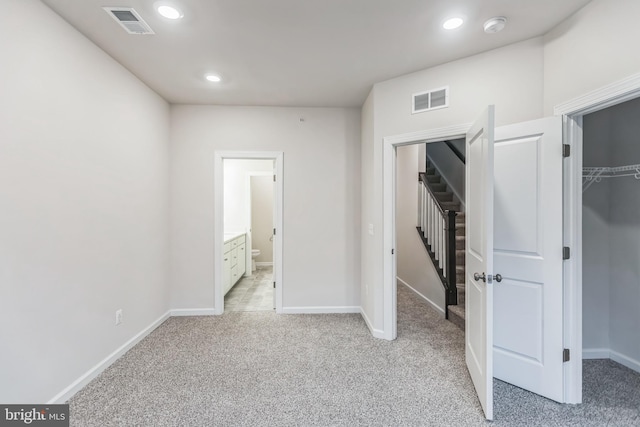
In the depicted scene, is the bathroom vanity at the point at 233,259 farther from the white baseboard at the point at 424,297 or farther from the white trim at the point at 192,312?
the white baseboard at the point at 424,297

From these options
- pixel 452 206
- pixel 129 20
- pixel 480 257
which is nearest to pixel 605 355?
pixel 480 257

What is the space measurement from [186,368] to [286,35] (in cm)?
278

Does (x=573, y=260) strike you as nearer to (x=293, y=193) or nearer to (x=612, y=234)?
(x=612, y=234)

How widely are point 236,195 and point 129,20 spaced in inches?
154

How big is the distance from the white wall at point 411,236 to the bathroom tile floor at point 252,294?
2.19 meters

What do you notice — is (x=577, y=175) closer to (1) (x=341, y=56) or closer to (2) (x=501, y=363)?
(2) (x=501, y=363)

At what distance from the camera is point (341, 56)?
7.94 feet

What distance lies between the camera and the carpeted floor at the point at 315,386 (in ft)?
5.99

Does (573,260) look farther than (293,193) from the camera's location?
No

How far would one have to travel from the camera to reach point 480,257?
1.97 meters

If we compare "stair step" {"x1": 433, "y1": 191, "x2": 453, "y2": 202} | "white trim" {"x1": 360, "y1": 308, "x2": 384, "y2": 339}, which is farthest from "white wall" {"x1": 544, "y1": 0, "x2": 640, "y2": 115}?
"stair step" {"x1": 433, "y1": 191, "x2": 453, "y2": 202}

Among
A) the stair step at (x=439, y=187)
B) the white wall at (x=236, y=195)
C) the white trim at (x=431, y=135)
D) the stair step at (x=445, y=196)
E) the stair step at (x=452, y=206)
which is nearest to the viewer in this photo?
the white trim at (x=431, y=135)

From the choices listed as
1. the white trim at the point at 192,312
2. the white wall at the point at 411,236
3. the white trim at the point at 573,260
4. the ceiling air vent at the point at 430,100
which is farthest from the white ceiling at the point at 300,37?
the white trim at the point at 192,312

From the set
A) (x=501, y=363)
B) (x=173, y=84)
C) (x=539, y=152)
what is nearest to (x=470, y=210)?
(x=539, y=152)
